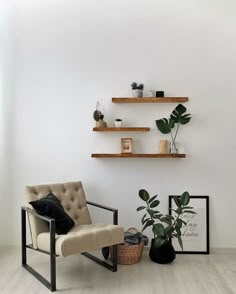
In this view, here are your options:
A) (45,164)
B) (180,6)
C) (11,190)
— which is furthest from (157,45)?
(11,190)

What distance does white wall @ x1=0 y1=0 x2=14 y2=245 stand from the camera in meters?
3.66

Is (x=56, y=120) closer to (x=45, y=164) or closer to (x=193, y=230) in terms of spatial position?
(x=45, y=164)

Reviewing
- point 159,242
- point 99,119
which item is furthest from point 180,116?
point 159,242

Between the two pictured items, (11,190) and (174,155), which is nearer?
(174,155)

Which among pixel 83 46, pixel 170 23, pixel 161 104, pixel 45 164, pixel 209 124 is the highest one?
pixel 170 23

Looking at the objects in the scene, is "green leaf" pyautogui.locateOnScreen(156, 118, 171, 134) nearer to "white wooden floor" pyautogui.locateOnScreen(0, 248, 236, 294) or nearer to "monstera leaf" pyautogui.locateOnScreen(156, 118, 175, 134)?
"monstera leaf" pyautogui.locateOnScreen(156, 118, 175, 134)

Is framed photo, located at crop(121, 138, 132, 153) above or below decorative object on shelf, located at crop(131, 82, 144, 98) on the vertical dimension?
below

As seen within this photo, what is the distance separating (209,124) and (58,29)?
2.02 metres

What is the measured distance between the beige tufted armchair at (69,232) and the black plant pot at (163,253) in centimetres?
45

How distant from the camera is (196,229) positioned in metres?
3.56

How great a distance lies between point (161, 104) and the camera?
11.8 ft

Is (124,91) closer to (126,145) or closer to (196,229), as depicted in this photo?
(126,145)

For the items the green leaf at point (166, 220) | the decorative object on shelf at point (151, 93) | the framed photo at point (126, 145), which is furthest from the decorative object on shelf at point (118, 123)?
the green leaf at point (166, 220)

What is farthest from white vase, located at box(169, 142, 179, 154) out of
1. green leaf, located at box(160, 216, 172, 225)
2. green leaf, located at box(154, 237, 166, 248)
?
green leaf, located at box(154, 237, 166, 248)
